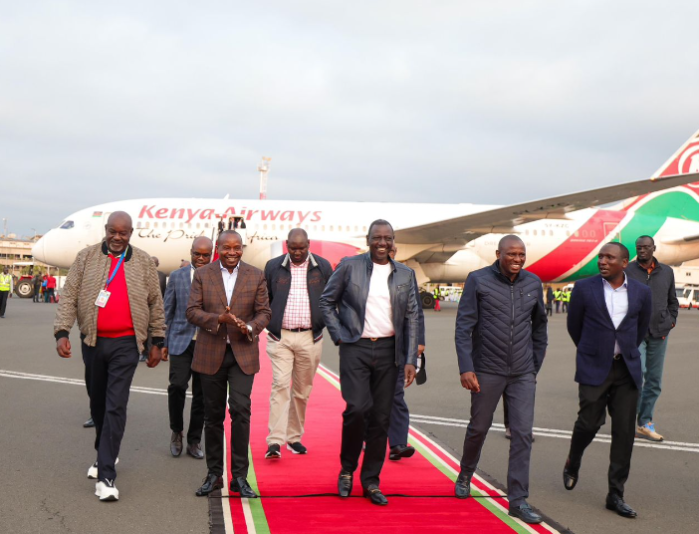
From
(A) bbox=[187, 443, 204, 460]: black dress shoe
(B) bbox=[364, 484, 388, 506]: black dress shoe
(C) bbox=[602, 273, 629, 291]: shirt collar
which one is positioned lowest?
(A) bbox=[187, 443, 204, 460]: black dress shoe

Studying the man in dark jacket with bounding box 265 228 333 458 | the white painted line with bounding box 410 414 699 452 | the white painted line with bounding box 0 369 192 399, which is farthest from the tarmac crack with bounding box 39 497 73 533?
the white painted line with bounding box 0 369 192 399

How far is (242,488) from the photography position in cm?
420

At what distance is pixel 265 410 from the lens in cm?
689

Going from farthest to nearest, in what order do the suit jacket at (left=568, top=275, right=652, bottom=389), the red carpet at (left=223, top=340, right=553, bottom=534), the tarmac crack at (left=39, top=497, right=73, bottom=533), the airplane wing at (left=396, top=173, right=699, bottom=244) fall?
the airplane wing at (left=396, top=173, right=699, bottom=244) < the suit jacket at (left=568, top=275, right=652, bottom=389) < the red carpet at (left=223, top=340, right=553, bottom=534) < the tarmac crack at (left=39, top=497, right=73, bottom=533)

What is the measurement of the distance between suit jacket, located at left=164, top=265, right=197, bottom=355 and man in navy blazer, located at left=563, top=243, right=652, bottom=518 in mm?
3094

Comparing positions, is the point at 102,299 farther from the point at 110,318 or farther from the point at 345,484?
the point at 345,484

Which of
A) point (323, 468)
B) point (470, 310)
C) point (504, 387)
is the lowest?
point (323, 468)

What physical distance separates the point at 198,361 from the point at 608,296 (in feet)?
9.59

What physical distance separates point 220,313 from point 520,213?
1676 cm

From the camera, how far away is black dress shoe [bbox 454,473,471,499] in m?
4.30

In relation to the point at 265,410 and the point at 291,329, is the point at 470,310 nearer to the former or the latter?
the point at 291,329

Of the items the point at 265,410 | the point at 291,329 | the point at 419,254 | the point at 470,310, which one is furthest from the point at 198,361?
the point at 419,254

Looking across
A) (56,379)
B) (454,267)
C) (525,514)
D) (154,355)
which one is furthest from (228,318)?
(454,267)

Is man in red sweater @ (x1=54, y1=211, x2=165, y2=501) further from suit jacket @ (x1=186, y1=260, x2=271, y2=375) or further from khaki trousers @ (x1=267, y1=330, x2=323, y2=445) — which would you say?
khaki trousers @ (x1=267, y1=330, x2=323, y2=445)
